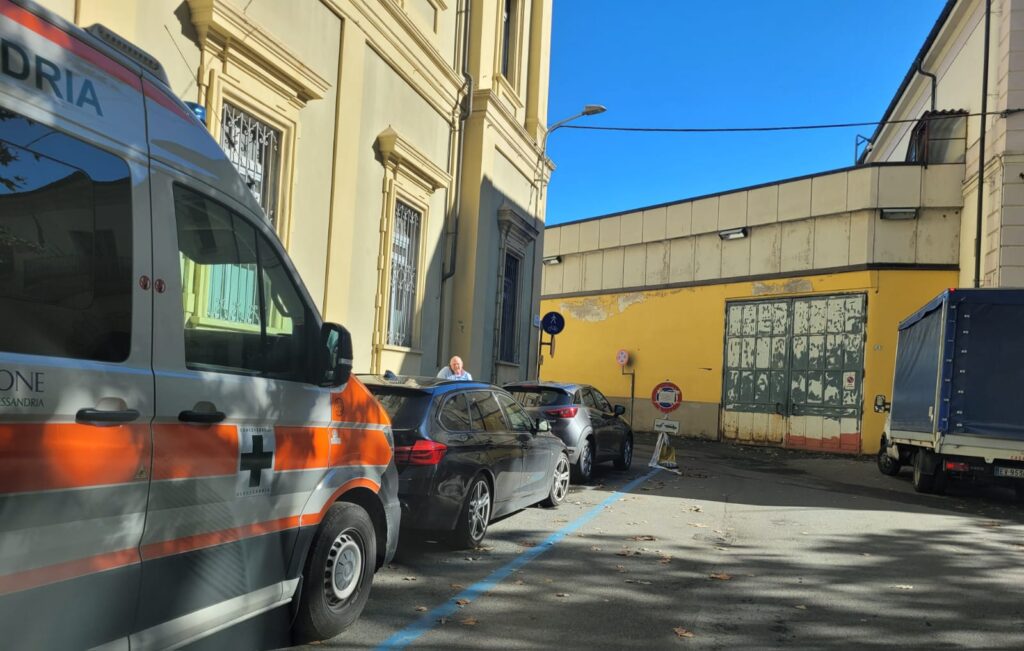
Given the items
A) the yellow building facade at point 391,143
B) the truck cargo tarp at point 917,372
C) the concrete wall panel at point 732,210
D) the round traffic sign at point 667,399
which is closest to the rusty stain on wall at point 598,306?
the concrete wall panel at point 732,210

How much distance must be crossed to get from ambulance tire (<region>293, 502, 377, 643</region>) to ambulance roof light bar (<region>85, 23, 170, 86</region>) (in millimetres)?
2345

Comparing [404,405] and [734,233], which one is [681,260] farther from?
[404,405]

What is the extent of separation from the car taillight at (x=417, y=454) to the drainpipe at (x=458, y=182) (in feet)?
26.9

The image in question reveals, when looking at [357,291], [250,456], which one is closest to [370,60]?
[357,291]

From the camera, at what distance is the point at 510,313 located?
18047mm

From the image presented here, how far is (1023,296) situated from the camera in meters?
10.8

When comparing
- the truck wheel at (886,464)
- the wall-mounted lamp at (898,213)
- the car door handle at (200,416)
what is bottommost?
the truck wheel at (886,464)

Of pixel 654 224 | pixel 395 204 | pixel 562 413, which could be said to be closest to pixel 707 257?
pixel 654 224

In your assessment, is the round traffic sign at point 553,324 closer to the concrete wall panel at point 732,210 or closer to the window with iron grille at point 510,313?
the window with iron grille at point 510,313

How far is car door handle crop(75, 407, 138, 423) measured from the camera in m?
2.68

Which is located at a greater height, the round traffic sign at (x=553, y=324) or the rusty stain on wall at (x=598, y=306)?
the rusty stain on wall at (x=598, y=306)

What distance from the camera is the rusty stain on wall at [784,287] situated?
2094 cm

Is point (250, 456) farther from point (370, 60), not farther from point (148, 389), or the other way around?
point (370, 60)

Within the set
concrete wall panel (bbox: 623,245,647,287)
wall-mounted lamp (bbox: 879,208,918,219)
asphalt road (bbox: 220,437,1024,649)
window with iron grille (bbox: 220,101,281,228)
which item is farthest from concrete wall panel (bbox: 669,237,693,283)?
window with iron grille (bbox: 220,101,281,228)
